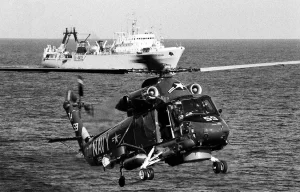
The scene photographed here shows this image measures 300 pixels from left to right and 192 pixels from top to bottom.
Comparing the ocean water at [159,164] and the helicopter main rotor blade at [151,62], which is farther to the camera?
the ocean water at [159,164]

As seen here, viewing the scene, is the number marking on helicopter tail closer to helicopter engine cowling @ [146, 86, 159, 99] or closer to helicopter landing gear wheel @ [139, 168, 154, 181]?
helicopter engine cowling @ [146, 86, 159, 99]

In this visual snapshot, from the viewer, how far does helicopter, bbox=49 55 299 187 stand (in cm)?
2433

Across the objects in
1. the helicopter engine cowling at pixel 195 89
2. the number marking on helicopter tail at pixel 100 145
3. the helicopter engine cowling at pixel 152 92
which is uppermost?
the helicopter engine cowling at pixel 195 89

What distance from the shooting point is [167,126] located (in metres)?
25.5

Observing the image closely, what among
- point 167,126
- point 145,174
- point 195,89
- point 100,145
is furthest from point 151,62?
point 100,145

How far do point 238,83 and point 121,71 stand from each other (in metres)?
114

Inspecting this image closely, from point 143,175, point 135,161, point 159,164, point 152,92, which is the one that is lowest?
point 143,175

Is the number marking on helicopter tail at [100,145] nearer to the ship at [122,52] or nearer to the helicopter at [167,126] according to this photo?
the helicopter at [167,126]

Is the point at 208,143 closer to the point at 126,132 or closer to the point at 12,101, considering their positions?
the point at 126,132

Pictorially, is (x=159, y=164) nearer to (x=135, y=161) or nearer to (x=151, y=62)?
(x=135, y=161)

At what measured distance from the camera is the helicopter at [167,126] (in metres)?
24.3

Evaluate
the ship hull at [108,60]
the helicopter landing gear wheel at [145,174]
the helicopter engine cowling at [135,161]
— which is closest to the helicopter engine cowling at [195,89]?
the helicopter engine cowling at [135,161]

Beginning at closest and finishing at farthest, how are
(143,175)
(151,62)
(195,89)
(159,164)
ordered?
(143,175) → (151,62) → (195,89) → (159,164)

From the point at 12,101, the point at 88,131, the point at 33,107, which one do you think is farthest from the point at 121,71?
the point at 12,101
